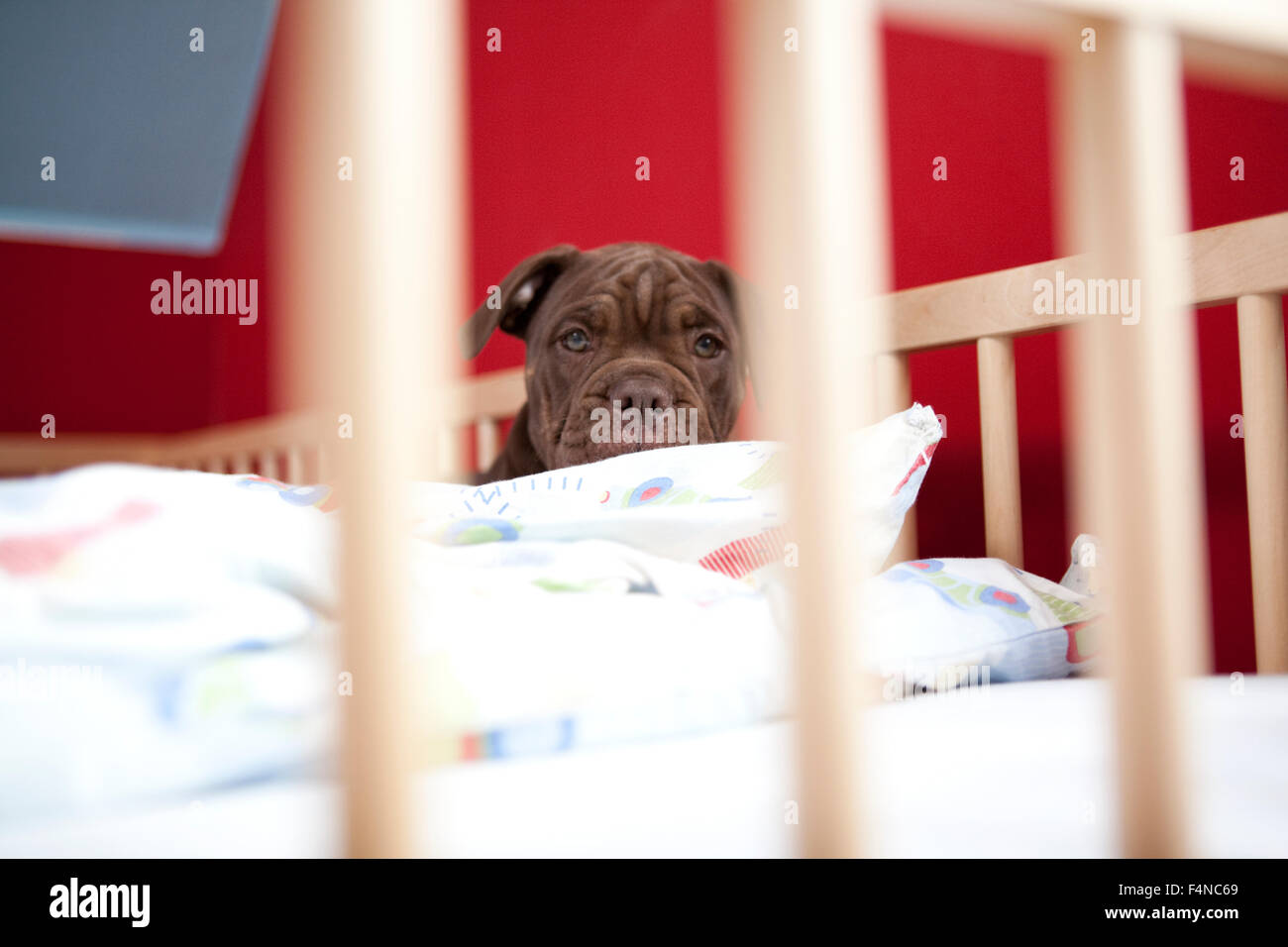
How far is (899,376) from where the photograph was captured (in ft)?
4.96

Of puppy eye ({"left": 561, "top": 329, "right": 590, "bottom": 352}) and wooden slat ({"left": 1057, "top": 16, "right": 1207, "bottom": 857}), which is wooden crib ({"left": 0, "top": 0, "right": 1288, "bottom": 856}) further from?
puppy eye ({"left": 561, "top": 329, "right": 590, "bottom": 352})

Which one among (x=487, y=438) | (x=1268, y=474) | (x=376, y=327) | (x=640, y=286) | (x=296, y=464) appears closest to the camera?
(x=376, y=327)

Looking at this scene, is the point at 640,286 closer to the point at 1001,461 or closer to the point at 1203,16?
the point at 1001,461

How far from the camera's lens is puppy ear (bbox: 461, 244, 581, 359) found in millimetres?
1661

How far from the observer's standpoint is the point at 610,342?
1725 mm

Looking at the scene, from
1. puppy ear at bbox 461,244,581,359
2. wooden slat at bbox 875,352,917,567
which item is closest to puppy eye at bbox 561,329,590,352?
puppy ear at bbox 461,244,581,359

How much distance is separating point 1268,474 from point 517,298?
3.96ft

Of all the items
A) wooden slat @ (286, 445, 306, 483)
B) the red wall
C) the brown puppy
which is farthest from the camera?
wooden slat @ (286, 445, 306, 483)

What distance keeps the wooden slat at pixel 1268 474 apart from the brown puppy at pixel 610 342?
0.76m

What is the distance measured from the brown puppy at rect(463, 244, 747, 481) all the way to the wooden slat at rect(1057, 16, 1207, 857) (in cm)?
105

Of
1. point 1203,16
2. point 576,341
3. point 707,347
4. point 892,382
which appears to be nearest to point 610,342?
point 576,341

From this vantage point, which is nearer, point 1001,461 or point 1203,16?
point 1203,16

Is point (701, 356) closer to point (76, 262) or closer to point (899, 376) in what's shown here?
Result: point (899, 376)
